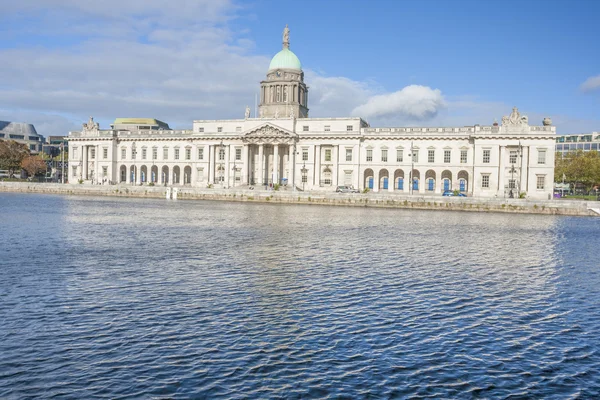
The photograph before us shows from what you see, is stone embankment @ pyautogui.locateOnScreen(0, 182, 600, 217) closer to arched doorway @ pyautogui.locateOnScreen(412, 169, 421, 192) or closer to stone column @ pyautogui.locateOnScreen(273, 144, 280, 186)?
arched doorway @ pyautogui.locateOnScreen(412, 169, 421, 192)

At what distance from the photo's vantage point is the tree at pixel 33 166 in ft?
427

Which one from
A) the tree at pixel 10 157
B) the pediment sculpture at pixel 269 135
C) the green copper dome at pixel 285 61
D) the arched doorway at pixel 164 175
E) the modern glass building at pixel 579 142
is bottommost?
the arched doorway at pixel 164 175

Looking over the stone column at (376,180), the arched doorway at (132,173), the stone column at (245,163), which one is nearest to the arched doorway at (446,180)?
the stone column at (376,180)

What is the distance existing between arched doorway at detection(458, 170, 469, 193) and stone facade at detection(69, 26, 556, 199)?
6.8 inches

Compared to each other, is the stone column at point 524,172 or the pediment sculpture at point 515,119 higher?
the pediment sculpture at point 515,119

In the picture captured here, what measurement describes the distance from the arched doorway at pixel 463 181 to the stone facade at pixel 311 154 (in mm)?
172

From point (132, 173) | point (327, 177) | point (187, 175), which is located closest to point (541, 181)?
point (327, 177)

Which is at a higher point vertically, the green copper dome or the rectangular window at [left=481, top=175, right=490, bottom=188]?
the green copper dome

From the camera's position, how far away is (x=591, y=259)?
30.7 metres

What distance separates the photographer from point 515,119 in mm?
88500

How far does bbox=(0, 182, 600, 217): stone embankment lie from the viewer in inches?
2768

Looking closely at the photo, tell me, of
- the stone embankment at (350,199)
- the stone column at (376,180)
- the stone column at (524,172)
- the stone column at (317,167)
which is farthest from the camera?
the stone column at (317,167)

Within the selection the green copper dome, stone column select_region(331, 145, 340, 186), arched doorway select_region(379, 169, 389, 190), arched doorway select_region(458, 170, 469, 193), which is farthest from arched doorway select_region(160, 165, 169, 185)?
arched doorway select_region(458, 170, 469, 193)

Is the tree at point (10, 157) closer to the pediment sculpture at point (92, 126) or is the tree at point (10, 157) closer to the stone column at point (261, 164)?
the pediment sculpture at point (92, 126)
